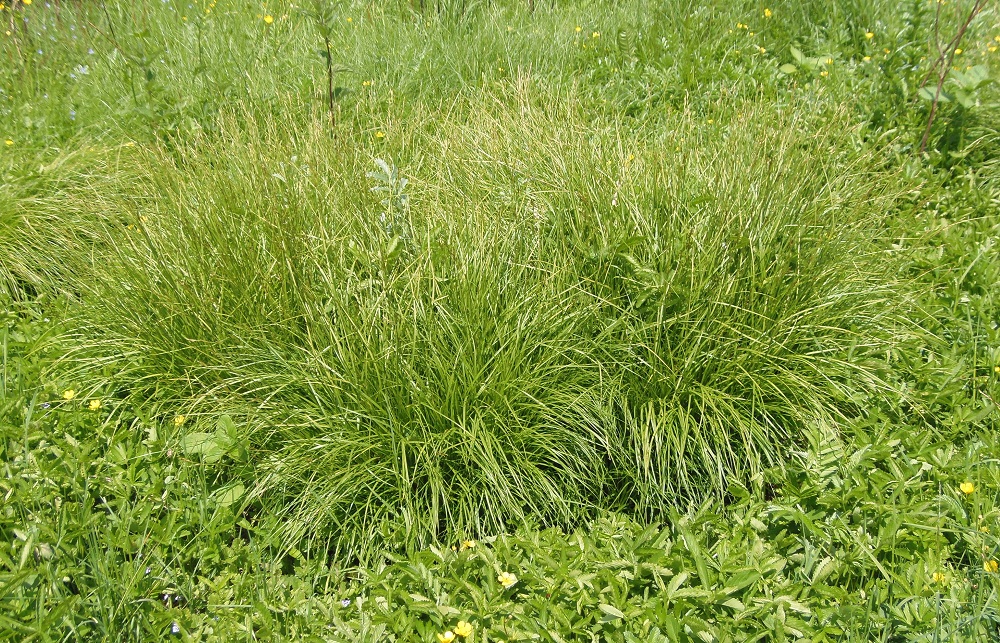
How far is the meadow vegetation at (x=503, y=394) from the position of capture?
6.63ft

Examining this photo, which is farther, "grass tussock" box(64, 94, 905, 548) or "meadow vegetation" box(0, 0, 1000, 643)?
"grass tussock" box(64, 94, 905, 548)

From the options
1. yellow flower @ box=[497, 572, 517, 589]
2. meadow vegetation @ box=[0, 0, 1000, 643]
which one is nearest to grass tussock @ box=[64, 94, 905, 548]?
meadow vegetation @ box=[0, 0, 1000, 643]

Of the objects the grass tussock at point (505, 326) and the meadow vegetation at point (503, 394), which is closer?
the meadow vegetation at point (503, 394)

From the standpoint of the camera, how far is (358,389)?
2.41 meters

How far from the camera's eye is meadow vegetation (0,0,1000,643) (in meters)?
2.02

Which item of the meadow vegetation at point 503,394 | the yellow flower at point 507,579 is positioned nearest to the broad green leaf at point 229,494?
the meadow vegetation at point 503,394

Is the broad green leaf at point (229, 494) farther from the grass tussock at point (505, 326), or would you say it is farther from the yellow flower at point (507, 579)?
the yellow flower at point (507, 579)

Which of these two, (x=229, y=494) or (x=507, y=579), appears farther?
(x=229, y=494)

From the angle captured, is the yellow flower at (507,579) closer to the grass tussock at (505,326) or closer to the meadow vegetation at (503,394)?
the meadow vegetation at (503,394)

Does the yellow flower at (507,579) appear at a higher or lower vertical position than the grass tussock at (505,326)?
lower

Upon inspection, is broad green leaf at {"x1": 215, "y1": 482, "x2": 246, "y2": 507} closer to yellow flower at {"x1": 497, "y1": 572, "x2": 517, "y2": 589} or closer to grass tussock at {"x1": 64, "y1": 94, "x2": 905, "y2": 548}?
grass tussock at {"x1": 64, "y1": 94, "x2": 905, "y2": 548}

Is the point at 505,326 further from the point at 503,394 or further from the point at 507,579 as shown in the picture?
the point at 507,579

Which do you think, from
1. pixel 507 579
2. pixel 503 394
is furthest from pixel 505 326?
pixel 507 579

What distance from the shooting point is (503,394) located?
2473 millimetres
